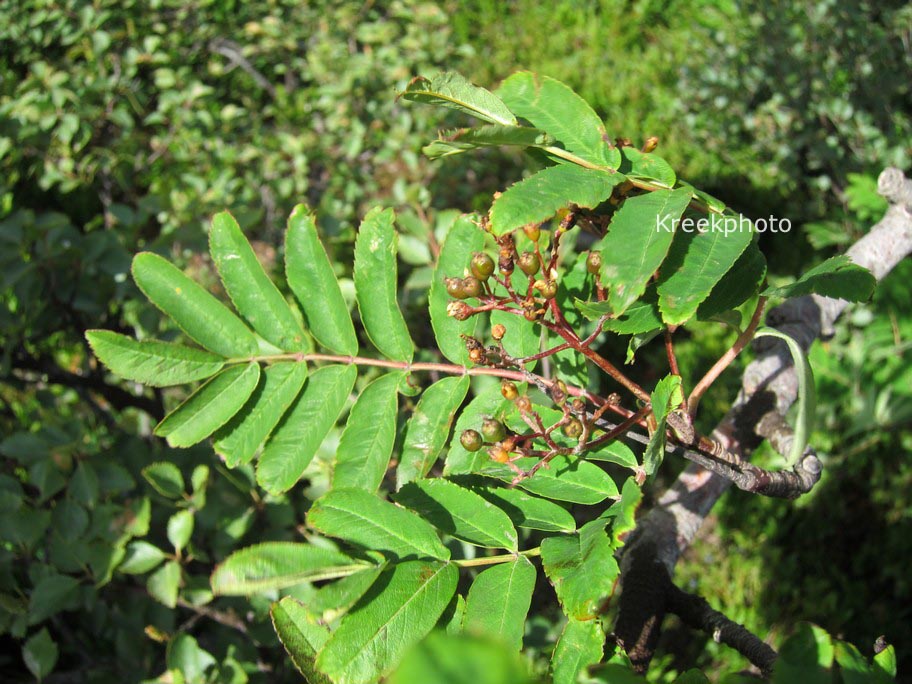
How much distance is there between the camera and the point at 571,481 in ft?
3.09

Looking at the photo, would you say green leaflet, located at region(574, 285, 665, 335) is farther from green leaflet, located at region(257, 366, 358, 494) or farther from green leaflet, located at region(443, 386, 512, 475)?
green leaflet, located at region(257, 366, 358, 494)

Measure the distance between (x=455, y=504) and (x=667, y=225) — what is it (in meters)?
0.40

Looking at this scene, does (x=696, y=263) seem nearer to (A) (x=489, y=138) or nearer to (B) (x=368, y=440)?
(A) (x=489, y=138)

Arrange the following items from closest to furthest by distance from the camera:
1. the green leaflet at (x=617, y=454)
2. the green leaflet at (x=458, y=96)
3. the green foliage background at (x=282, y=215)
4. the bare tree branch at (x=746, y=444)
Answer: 1. the green leaflet at (x=458, y=96)
2. the green leaflet at (x=617, y=454)
3. the bare tree branch at (x=746, y=444)
4. the green foliage background at (x=282, y=215)

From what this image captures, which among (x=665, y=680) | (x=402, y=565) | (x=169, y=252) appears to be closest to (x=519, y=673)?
(x=402, y=565)

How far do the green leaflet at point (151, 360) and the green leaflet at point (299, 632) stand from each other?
36 centimetres

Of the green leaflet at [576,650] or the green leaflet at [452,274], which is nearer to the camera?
the green leaflet at [576,650]

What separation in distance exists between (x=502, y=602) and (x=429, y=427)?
273 mm

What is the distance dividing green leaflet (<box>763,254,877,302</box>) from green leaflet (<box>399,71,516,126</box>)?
0.36m

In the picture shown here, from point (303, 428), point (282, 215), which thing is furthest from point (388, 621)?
point (282, 215)

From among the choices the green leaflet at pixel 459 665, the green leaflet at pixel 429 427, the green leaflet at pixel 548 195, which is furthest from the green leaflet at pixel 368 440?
the green leaflet at pixel 459 665

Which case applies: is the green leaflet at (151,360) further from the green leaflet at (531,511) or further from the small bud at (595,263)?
the small bud at (595,263)

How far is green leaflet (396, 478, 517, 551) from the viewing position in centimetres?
87

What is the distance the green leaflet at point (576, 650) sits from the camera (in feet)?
2.50
